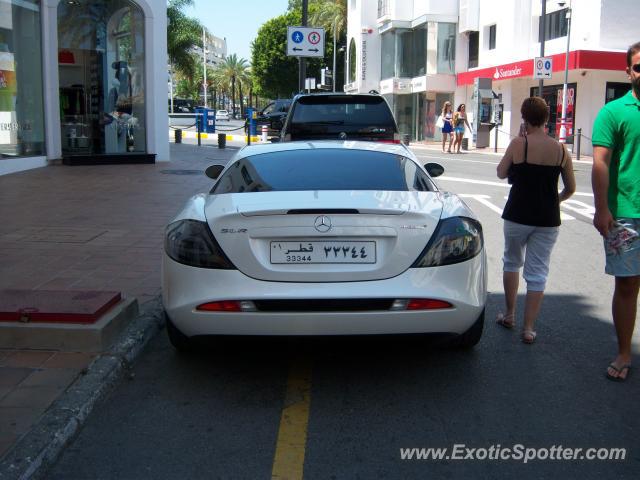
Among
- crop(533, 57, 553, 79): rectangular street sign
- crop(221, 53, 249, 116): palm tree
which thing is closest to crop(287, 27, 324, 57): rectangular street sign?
crop(533, 57, 553, 79): rectangular street sign

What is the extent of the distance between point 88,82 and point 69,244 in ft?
36.2

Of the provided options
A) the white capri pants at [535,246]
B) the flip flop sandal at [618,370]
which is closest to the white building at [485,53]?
the white capri pants at [535,246]

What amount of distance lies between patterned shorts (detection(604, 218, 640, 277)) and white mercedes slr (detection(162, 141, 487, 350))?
2.44 ft

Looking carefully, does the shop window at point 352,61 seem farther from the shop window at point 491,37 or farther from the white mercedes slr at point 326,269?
the white mercedes slr at point 326,269

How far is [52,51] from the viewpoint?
16.6 meters

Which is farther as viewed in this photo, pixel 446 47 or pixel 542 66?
pixel 446 47

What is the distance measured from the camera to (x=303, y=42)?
17656 millimetres

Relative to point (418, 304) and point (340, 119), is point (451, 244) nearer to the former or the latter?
point (418, 304)

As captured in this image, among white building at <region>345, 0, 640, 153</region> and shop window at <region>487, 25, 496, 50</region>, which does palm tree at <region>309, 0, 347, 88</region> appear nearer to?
white building at <region>345, 0, 640, 153</region>

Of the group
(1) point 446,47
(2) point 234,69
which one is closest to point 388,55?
(1) point 446,47

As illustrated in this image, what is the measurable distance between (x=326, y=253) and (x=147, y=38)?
49.9 feet

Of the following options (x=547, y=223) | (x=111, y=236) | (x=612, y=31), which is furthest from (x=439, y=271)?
(x=612, y=31)

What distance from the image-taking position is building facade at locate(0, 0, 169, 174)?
635 inches

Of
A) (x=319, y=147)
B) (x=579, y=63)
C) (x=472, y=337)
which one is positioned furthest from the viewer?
(x=579, y=63)
